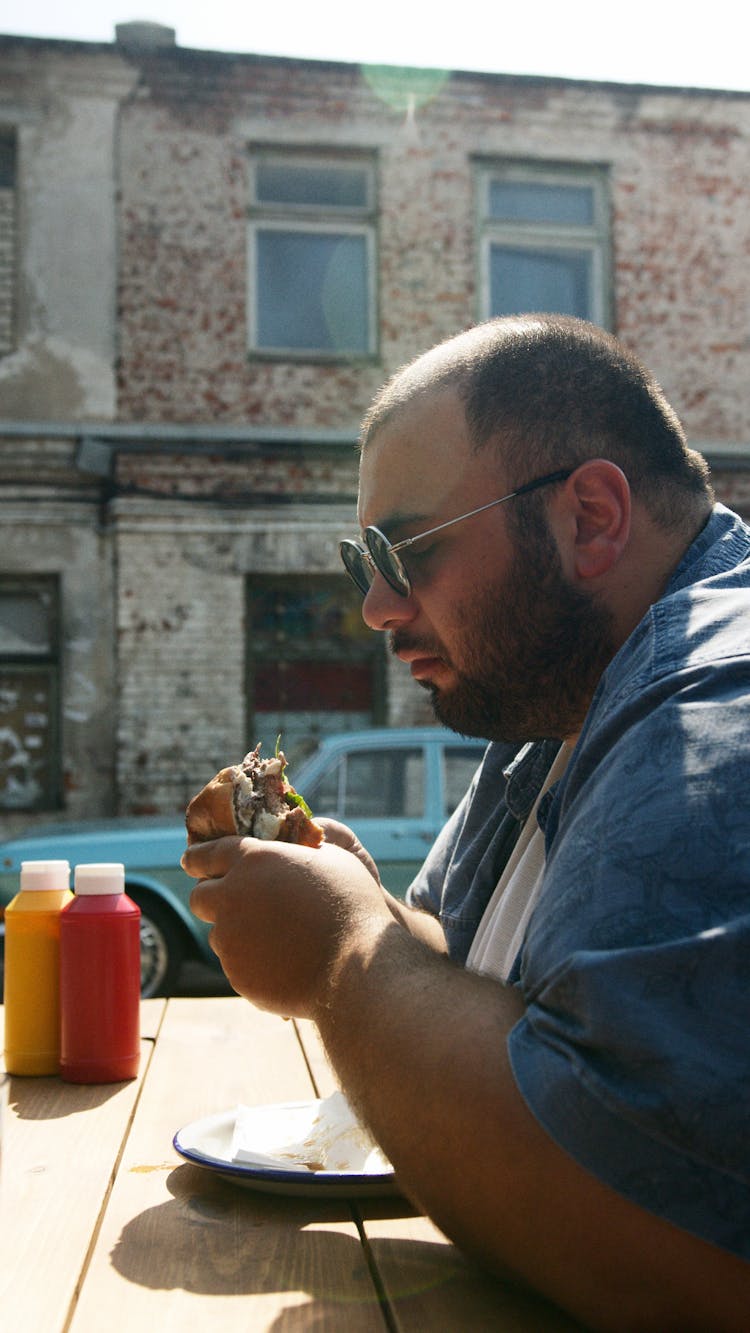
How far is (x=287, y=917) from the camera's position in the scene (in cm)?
136

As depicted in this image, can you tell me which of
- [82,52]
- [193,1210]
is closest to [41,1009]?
[193,1210]

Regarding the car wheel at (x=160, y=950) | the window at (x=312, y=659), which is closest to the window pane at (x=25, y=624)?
the window at (x=312, y=659)

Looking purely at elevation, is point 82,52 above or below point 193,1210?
above

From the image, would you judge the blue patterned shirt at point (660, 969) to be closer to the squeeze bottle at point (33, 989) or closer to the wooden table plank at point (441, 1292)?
the wooden table plank at point (441, 1292)

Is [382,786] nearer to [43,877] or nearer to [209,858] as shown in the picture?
[43,877]

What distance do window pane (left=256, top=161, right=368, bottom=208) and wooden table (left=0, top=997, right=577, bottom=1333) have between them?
30.6ft

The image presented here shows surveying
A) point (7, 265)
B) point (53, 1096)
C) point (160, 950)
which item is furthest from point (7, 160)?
point (53, 1096)

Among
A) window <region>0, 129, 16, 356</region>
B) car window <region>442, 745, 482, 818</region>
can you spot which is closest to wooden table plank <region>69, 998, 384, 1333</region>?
car window <region>442, 745, 482, 818</region>

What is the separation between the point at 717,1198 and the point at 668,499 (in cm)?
91

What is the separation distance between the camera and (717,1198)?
94 centimetres

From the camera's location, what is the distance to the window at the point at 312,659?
9641mm

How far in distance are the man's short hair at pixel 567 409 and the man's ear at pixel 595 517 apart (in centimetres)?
3

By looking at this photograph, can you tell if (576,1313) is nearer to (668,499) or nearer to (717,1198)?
(717,1198)

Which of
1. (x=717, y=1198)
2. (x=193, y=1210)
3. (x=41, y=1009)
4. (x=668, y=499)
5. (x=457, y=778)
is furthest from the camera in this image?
(x=457, y=778)
